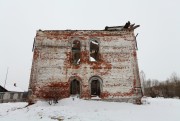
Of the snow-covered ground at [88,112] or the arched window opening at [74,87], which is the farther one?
the arched window opening at [74,87]

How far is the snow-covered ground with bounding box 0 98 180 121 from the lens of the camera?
35.1 ft

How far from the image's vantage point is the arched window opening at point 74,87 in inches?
633

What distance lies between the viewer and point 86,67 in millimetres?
16359

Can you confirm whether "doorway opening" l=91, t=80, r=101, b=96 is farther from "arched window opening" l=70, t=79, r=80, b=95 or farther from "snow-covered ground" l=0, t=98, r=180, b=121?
"snow-covered ground" l=0, t=98, r=180, b=121

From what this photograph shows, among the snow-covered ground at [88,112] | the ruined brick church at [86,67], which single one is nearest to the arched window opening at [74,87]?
the ruined brick church at [86,67]

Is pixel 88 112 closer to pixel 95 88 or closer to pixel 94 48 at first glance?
pixel 95 88

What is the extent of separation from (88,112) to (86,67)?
4.88 metres

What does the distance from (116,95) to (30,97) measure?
23.3 feet

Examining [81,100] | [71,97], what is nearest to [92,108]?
[81,100]

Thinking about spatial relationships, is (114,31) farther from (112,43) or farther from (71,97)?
(71,97)

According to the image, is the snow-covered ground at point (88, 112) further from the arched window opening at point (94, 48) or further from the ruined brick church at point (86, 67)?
the arched window opening at point (94, 48)

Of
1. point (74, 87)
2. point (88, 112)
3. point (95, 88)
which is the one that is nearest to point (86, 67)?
point (74, 87)

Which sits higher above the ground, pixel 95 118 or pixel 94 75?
pixel 94 75

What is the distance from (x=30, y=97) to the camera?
15391mm
